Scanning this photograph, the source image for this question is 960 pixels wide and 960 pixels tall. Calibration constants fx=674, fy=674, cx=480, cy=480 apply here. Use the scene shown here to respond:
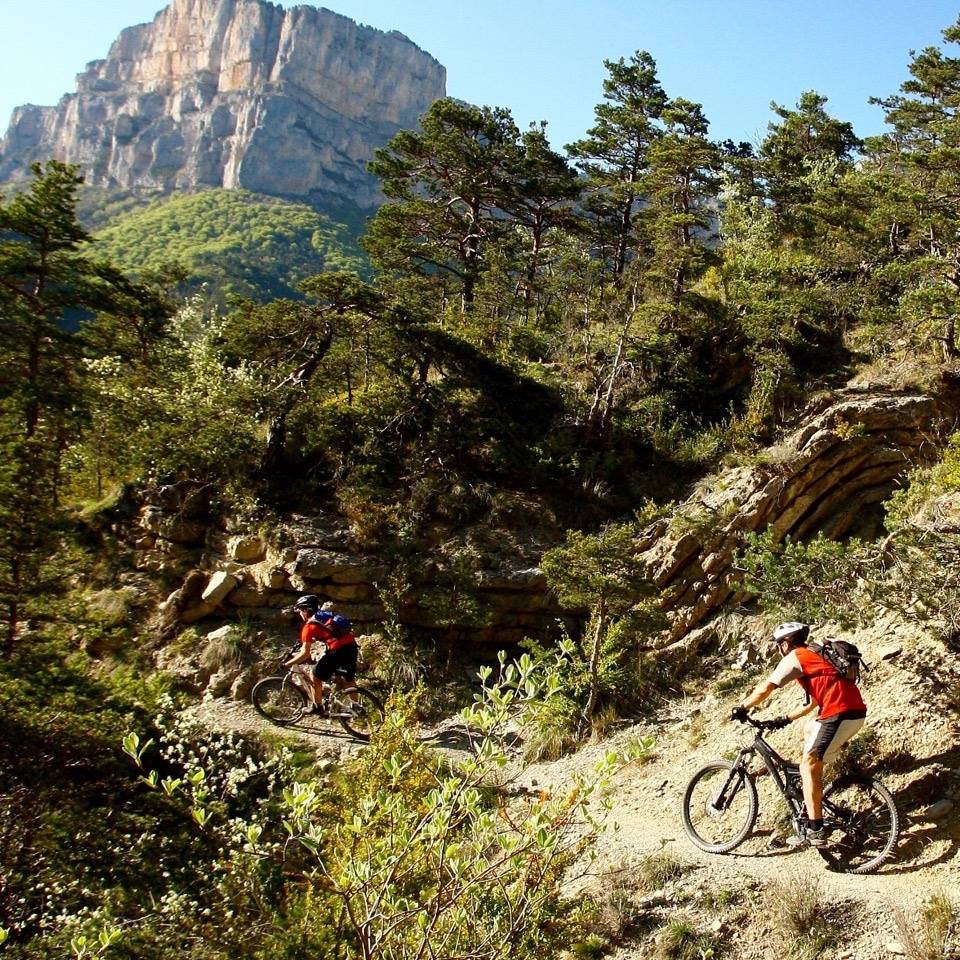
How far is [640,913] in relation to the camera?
18.7 ft

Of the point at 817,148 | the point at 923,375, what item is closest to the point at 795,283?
the point at 923,375

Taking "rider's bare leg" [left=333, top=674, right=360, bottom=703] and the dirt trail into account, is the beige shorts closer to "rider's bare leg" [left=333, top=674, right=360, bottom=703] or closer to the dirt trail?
the dirt trail

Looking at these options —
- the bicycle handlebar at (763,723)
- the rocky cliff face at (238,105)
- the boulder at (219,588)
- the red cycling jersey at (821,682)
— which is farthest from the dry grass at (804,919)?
the rocky cliff face at (238,105)

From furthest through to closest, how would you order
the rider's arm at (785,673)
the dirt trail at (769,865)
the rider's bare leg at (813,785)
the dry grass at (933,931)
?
the rider's arm at (785,673) → the rider's bare leg at (813,785) → the dirt trail at (769,865) → the dry grass at (933,931)

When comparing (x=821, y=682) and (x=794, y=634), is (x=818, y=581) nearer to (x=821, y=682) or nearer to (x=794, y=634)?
(x=794, y=634)

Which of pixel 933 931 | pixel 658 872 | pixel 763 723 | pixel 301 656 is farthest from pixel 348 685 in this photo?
pixel 933 931

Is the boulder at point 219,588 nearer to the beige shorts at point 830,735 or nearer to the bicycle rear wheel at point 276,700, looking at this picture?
the bicycle rear wheel at point 276,700

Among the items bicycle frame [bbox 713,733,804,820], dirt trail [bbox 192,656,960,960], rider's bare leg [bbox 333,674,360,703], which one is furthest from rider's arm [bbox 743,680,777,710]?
rider's bare leg [bbox 333,674,360,703]

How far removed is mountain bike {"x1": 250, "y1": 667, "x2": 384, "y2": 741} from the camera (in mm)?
9719

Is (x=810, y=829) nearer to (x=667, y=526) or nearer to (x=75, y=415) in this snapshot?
(x=667, y=526)

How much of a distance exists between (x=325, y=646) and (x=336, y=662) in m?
0.28

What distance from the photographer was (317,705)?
9758 mm

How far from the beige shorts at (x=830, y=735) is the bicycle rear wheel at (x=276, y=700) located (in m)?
Result: 7.32

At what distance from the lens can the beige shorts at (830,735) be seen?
17.9 feet
